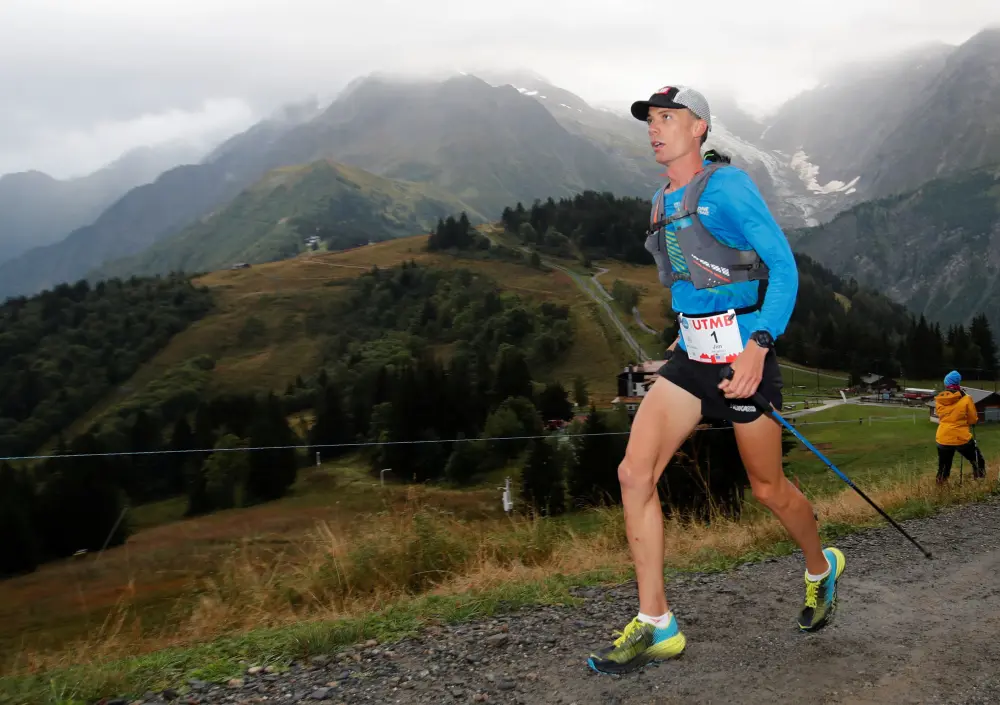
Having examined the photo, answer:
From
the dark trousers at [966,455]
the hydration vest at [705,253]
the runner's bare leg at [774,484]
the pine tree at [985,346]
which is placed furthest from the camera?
the pine tree at [985,346]

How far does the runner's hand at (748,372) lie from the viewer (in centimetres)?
328

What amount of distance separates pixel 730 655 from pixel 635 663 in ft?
1.42

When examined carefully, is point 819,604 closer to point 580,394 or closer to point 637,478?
point 637,478

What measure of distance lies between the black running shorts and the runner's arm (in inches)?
6.9

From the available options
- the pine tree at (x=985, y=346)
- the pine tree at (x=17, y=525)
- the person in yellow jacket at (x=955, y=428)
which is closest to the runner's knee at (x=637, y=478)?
the person in yellow jacket at (x=955, y=428)

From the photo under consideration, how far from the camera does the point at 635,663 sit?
3.25 metres

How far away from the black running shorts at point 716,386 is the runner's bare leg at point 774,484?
0.08m

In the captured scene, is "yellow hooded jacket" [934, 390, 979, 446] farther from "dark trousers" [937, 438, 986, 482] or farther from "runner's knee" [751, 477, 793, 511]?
"runner's knee" [751, 477, 793, 511]

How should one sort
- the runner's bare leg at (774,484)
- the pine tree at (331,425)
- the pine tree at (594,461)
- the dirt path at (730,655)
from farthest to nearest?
the pine tree at (331,425)
the pine tree at (594,461)
the runner's bare leg at (774,484)
the dirt path at (730,655)

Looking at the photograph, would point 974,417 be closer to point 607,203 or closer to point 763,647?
point 763,647

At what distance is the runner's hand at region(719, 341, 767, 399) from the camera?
328 centimetres

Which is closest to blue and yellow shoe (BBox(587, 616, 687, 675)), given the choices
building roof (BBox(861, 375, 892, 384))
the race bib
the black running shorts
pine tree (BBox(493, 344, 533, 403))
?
the black running shorts

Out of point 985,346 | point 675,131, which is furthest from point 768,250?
point 985,346

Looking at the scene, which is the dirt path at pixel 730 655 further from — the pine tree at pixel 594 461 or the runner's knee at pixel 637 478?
the pine tree at pixel 594 461
